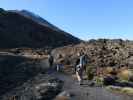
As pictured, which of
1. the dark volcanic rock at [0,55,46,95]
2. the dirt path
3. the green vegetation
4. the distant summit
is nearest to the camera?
the dirt path

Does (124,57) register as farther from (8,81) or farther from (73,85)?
(73,85)

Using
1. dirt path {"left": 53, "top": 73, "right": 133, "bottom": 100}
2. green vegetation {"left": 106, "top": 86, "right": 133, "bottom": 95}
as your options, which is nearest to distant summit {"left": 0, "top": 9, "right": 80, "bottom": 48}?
dirt path {"left": 53, "top": 73, "right": 133, "bottom": 100}

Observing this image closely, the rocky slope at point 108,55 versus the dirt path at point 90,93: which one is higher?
the rocky slope at point 108,55

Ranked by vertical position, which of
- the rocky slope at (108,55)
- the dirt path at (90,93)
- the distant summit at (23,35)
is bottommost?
the dirt path at (90,93)

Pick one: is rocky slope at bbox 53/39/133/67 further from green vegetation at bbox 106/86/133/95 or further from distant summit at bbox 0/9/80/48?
distant summit at bbox 0/9/80/48

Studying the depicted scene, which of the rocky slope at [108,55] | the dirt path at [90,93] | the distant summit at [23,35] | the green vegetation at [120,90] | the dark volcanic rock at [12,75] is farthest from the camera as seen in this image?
the distant summit at [23,35]

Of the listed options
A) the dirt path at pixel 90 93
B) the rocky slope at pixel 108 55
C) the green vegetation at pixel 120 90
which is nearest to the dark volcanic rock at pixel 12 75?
the rocky slope at pixel 108 55

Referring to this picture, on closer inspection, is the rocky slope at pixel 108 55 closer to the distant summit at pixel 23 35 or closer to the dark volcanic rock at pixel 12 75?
the dark volcanic rock at pixel 12 75

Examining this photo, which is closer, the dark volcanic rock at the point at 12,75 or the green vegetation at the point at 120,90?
the green vegetation at the point at 120,90

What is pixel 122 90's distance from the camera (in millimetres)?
23953

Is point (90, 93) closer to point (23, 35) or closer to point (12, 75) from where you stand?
point (12, 75)

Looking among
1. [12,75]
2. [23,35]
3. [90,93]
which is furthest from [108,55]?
[23,35]

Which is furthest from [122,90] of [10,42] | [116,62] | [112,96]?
[10,42]

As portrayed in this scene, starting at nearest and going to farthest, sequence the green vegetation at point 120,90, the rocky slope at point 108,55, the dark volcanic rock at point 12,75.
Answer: the green vegetation at point 120,90 < the dark volcanic rock at point 12,75 < the rocky slope at point 108,55
